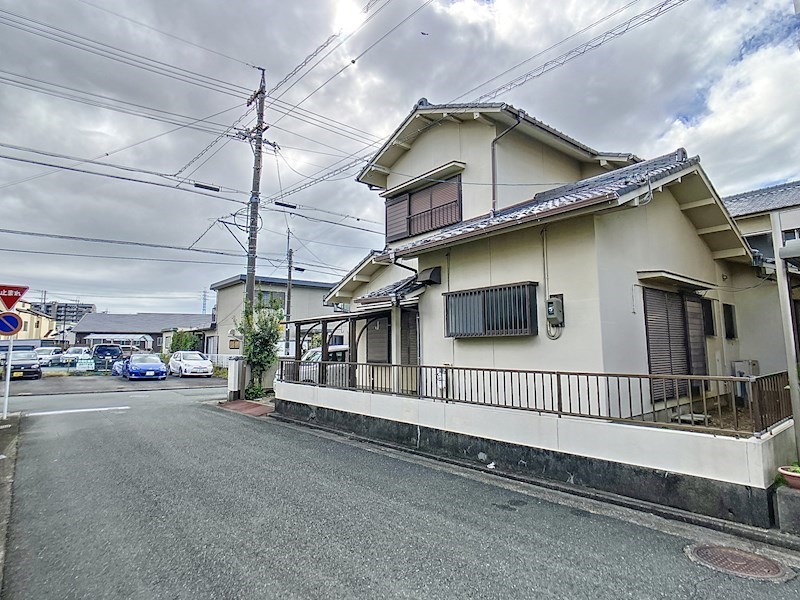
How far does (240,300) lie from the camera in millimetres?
25516

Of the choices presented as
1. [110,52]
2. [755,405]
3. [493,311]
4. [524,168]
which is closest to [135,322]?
[110,52]

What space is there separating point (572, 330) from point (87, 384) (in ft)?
71.9

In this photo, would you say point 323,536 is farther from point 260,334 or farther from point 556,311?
point 260,334

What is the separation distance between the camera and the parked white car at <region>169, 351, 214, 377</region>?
2280cm

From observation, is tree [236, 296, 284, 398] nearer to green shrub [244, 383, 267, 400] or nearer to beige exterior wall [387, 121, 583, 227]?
green shrub [244, 383, 267, 400]

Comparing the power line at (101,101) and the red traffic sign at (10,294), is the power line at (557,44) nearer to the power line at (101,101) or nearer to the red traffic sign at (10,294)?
the power line at (101,101)

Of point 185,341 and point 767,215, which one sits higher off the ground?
point 767,215

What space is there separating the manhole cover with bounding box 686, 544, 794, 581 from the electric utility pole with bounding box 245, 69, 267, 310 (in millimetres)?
12723

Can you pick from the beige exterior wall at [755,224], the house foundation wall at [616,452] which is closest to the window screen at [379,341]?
the house foundation wall at [616,452]

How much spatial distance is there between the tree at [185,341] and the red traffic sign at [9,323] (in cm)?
2005

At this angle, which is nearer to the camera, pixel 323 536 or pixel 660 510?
pixel 323 536

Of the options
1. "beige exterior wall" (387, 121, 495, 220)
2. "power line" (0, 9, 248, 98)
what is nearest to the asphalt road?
"beige exterior wall" (387, 121, 495, 220)

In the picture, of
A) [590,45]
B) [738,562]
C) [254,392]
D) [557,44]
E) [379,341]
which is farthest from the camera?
[254,392]

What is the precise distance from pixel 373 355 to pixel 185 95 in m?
8.64
